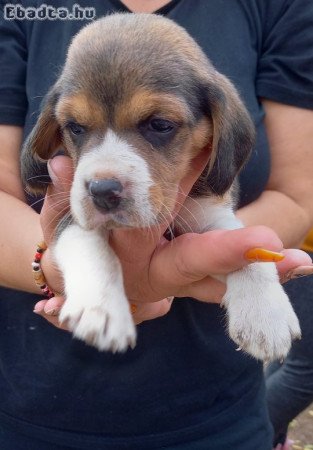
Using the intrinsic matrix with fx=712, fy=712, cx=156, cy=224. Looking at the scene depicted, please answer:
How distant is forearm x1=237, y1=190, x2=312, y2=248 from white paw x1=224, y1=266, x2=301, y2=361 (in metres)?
0.54

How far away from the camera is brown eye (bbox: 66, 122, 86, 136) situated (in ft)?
8.71

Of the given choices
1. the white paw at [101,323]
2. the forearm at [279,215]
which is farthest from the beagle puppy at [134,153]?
the forearm at [279,215]

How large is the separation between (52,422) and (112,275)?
0.86m

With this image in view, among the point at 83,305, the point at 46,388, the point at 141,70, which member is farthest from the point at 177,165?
the point at 46,388

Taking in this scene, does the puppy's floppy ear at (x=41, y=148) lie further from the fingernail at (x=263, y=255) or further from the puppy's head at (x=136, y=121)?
the fingernail at (x=263, y=255)

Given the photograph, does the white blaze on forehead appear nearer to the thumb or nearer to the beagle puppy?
the beagle puppy

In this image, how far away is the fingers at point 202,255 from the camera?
2142mm

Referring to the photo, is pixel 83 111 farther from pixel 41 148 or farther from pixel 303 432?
pixel 303 432

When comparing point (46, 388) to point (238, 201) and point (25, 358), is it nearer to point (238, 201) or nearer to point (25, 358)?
point (25, 358)

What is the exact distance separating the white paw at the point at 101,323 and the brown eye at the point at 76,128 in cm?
64

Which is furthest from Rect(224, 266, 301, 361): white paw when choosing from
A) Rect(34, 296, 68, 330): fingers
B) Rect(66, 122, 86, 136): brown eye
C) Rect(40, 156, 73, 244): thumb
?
Rect(66, 122, 86, 136): brown eye

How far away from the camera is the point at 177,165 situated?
8.90ft

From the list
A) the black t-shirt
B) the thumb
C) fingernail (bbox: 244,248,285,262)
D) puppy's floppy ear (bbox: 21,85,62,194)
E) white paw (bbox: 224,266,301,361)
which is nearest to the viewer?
fingernail (bbox: 244,248,285,262)

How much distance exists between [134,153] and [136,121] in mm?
121
